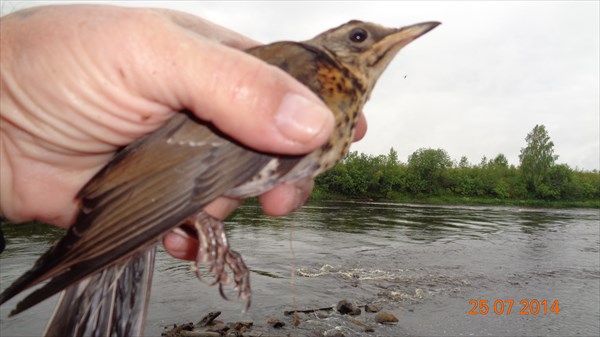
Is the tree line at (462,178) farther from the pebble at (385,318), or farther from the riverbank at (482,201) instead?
the pebble at (385,318)

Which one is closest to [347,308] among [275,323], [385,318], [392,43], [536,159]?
[385,318]

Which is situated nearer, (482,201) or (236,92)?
(236,92)

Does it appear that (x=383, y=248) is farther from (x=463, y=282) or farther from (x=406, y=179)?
(x=406, y=179)

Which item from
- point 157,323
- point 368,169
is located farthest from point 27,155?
point 368,169

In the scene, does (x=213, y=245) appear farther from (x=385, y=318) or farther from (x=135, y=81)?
(x=385, y=318)
